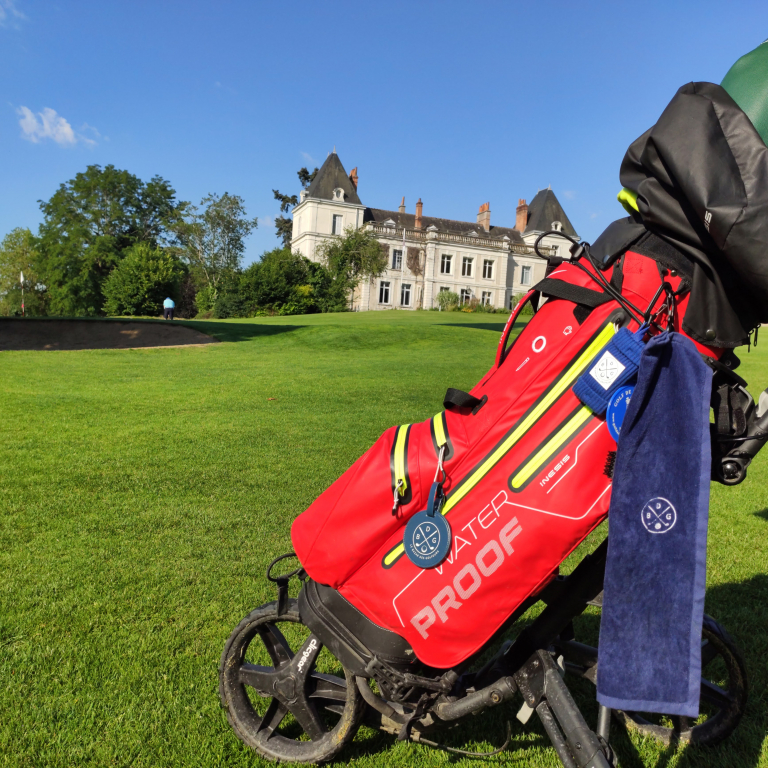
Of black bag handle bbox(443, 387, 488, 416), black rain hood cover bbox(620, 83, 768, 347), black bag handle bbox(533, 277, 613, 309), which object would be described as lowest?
black bag handle bbox(443, 387, 488, 416)

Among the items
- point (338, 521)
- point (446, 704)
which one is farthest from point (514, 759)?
point (338, 521)

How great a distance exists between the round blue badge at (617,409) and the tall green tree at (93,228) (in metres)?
67.0

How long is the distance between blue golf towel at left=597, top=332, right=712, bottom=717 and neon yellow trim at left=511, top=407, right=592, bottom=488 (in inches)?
7.6

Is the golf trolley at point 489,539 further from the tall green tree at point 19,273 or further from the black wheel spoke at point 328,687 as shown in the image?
the tall green tree at point 19,273

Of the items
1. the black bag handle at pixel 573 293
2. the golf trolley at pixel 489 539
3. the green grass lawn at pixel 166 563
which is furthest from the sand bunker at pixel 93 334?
the black bag handle at pixel 573 293

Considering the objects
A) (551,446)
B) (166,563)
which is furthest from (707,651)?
(166,563)

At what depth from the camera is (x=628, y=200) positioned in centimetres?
187

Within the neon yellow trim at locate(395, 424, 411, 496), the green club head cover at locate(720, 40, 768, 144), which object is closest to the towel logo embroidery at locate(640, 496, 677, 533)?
the neon yellow trim at locate(395, 424, 411, 496)

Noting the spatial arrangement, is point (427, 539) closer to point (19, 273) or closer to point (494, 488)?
point (494, 488)

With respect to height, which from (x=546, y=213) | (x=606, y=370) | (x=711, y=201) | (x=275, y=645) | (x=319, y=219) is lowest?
(x=275, y=645)

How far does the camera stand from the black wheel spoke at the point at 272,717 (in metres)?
2.52

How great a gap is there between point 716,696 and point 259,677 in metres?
1.82

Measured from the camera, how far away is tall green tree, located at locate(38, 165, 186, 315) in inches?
2474

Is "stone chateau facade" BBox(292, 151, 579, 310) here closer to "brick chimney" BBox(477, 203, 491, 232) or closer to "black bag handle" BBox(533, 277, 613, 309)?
"brick chimney" BBox(477, 203, 491, 232)
